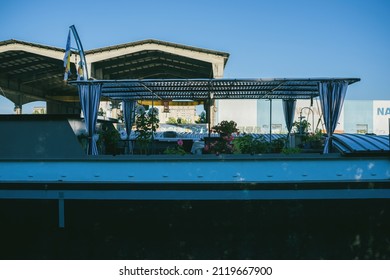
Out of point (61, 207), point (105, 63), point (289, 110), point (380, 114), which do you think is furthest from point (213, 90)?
point (380, 114)

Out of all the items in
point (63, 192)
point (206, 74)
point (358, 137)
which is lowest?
point (63, 192)

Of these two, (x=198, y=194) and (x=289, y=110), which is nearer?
(x=198, y=194)

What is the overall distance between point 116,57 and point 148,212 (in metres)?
22.4

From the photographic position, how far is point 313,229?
5.17m

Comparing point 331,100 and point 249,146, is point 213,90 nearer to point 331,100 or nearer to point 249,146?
point 249,146

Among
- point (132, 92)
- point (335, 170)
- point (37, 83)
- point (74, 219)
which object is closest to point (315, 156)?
point (335, 170)

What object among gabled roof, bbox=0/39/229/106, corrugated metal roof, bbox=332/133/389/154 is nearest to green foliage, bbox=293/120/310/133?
corrugated metal roof, bbox=332/133/389/154

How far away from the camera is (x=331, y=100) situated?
23.0 feet

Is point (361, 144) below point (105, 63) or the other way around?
below

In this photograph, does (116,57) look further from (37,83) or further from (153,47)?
(37,83)

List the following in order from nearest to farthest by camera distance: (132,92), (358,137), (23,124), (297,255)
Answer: (297,255) → (23,124) → (358,137) → (132,92)

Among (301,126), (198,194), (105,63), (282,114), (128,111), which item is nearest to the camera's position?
(198,194)

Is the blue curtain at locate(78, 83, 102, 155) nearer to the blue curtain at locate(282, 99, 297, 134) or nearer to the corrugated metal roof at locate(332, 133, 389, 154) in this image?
the corrugated metal roof at locate(332, 133, 389, 154)

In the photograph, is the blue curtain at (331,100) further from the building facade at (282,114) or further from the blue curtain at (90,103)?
the building facade at (282,114)
